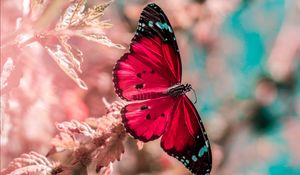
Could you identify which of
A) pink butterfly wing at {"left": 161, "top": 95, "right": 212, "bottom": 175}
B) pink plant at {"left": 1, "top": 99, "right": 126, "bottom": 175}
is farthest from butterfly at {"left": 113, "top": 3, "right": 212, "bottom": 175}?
pink plant at {"left": 1, "top": 99, "right": 126, "bottom": 175}

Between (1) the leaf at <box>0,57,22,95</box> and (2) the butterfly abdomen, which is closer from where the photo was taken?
(1) the leaf at <box>0,57,22,95</box>

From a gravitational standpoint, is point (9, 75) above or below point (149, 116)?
above

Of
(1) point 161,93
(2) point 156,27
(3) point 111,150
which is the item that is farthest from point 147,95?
(3) point 111,150

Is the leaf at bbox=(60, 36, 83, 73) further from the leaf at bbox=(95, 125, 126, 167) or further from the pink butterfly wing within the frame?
the pink butterfly wing

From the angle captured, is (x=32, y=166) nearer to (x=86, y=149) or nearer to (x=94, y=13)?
(x=86, y=149)

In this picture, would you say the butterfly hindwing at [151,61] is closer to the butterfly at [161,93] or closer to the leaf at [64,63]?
the butterfly at [161,93]

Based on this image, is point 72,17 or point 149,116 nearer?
point 72,17
